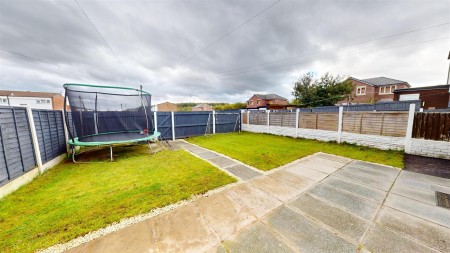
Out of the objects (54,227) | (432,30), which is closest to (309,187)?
(54,227)

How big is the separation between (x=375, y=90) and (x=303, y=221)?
3799cm

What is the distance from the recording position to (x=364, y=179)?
357 centimetres

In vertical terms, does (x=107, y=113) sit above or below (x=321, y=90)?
below

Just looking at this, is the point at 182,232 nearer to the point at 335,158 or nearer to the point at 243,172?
the point at 243,172

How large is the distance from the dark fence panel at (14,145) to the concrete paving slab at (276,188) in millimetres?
5140

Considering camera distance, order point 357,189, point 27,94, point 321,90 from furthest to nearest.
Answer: point 27,94, point 321,90, point 357,189

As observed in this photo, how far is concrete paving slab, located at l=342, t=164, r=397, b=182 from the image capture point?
12.0ft

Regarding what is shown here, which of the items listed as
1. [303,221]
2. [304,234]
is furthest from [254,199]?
[304,234]

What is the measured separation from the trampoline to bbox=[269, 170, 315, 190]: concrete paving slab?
5.20 metres

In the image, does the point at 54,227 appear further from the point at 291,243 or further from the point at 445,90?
the point at 445,90

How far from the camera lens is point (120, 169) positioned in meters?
4.41

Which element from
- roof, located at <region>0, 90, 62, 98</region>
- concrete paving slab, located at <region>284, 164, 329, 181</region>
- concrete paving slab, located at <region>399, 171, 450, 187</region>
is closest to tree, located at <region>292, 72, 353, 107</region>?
concrete paving slab, located at <region>399, 171, 450, 187</region>

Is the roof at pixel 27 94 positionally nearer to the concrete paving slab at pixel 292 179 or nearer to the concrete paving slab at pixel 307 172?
the concrete paving slab at pixel 292 179

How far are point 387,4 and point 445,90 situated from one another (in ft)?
59.3
